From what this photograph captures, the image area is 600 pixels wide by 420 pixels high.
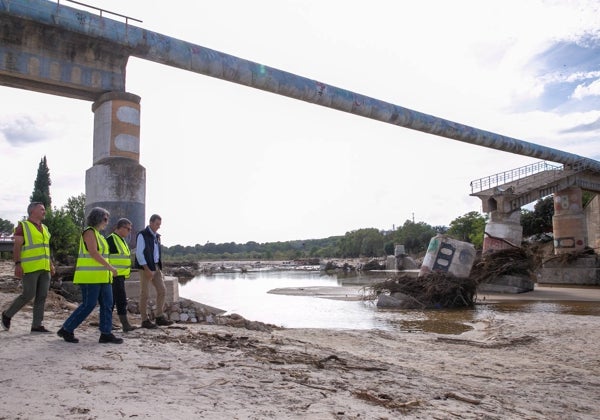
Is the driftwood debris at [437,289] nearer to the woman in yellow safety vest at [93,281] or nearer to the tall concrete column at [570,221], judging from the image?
the woman in yellow safety vest at [93,281]

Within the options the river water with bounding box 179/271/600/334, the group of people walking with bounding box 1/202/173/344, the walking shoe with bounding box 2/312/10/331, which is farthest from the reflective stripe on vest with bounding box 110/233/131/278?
the river water with bounding box 179/271/600/334

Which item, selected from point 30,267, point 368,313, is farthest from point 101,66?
point 368,313

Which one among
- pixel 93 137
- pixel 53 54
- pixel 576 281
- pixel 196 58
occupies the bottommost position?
pixel 576 281

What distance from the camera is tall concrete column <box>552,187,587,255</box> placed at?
27.9 m

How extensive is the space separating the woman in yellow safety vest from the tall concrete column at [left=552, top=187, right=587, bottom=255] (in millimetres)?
28383

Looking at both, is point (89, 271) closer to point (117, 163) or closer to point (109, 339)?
point (109, 339)

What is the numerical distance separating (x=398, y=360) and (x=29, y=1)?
8950 mm

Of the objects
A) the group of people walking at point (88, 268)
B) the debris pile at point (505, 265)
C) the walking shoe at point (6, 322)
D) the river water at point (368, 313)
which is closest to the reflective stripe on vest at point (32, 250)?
the group of people walking at point (88, 268)

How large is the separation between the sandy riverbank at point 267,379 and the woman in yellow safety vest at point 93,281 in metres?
0.20

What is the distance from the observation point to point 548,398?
455cm

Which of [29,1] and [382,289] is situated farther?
[382,289]

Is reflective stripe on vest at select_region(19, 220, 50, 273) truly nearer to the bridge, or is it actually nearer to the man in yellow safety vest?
the man in yellow safety vest

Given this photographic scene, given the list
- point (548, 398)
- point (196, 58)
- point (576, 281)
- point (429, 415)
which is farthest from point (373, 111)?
point (576, 281)

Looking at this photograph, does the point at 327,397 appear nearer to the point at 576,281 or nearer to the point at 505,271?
the point at 505,271
